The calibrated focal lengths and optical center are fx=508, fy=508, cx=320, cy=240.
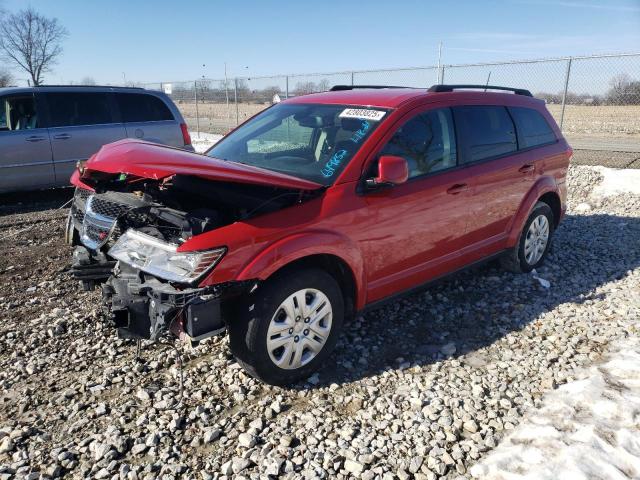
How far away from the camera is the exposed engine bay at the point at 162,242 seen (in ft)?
9.29

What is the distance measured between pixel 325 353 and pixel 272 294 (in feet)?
2.27

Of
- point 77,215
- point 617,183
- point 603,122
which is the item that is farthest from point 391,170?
point 603,122

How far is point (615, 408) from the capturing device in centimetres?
Answer: 299

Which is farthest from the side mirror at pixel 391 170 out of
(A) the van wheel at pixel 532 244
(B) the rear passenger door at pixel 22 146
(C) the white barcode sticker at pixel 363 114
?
(B) the rear passenger door at pixel 22 146

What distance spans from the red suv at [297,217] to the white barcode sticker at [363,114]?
14 mm

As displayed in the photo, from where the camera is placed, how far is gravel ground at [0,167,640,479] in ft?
8.81

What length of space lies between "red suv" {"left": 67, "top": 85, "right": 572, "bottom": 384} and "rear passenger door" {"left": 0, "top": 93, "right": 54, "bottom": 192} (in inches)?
175

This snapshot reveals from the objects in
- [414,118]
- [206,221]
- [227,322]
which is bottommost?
[227,322]

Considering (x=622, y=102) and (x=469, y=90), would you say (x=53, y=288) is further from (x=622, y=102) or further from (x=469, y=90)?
(x=622, y=102)

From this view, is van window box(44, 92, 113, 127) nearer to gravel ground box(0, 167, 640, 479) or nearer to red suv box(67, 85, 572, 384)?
gravel ground box(0, 167, 640, 479)

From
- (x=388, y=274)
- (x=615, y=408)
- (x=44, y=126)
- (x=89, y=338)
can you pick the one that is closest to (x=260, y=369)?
(x=388, y=274)

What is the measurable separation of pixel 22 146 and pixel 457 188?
668 cm

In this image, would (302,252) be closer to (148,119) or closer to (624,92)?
(148,119)

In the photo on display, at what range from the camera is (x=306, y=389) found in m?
3.32
